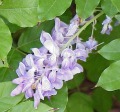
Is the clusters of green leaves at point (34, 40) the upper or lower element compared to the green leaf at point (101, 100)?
upper

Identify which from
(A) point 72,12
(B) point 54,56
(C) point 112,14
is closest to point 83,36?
(A) point 72,12

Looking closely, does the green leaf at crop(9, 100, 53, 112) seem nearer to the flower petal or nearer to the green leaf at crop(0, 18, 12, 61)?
the flower petal

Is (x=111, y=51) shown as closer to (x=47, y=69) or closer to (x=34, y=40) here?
(x=47, y=69)

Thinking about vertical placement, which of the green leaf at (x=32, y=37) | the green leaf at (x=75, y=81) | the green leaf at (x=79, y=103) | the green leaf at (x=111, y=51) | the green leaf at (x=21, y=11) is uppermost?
the green leaf at (x=21, y=11)

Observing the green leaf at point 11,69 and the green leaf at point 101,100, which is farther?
the green leaf at point 101,100

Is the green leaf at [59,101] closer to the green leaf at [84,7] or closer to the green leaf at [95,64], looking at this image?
the green leaf at [84,7]

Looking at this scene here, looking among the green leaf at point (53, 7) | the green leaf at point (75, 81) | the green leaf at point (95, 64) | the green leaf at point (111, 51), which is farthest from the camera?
the green leaf at point (75, 81)

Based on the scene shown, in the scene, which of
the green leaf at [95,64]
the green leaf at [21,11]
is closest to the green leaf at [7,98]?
the green leaf at [21,11]
